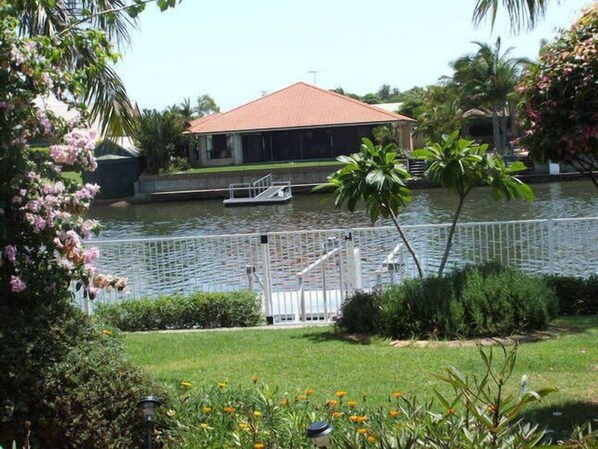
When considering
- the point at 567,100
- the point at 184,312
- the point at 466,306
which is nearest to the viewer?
the point at 567,100

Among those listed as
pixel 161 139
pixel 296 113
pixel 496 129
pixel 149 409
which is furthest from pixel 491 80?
pixel 149 409

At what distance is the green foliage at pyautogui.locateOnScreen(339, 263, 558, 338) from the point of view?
1010 centimetres

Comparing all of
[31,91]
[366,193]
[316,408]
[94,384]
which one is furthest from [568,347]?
[31,91]

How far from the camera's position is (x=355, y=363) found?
8.88 m

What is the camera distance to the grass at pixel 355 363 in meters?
7.45

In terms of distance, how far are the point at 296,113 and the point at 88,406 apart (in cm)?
5361

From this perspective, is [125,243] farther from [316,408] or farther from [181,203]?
[181,203]

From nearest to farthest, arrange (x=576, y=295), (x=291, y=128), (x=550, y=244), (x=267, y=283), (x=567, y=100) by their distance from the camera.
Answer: (x=567, y=100) < (x=576, y=295) < (x=267, y=283) < (x=550, y=244) < (x=291, y=128)

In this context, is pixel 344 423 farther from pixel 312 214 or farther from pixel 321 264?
pixel 312 214

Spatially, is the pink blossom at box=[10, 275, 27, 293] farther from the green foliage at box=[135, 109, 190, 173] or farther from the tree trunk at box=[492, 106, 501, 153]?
the tree trunk at box=[492, 106, 501, 153]

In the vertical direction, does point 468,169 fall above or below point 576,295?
above

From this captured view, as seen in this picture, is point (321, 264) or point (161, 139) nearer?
point (321, 264)

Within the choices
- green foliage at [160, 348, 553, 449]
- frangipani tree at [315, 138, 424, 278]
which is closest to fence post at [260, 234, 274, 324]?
frangipani tree at [315, 138, 424, 278]

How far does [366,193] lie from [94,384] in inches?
230
